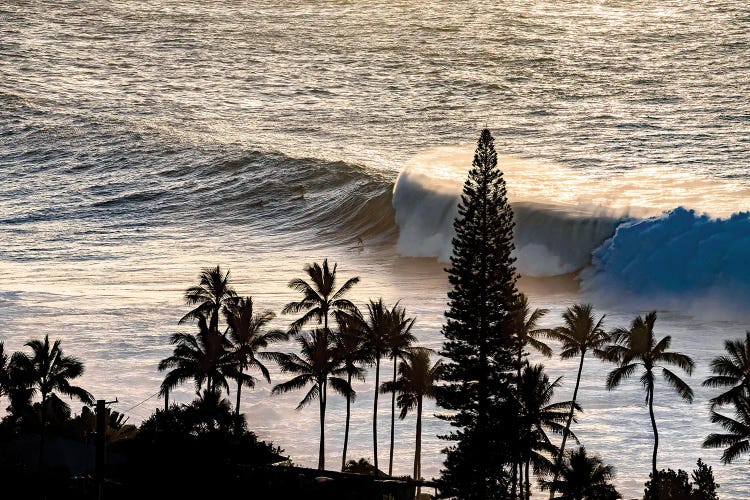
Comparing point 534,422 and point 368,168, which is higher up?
point 368,168

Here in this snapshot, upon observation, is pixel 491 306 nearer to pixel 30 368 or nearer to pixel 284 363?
pixel 284 363

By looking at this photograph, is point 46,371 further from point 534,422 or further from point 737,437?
point 737,437

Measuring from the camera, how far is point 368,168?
94.0m

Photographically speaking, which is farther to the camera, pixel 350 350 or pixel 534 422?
pixel 350 350

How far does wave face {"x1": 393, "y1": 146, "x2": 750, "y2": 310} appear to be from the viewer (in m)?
64.4

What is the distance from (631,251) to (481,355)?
30863 mm

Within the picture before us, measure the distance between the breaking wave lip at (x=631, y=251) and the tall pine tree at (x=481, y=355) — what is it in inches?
903

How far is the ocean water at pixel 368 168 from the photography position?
2178 inches

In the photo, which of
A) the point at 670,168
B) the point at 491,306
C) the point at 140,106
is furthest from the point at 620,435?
the point at 140,106

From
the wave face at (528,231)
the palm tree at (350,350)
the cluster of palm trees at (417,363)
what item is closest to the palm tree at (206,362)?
the cluster of palm trees at (417,363)

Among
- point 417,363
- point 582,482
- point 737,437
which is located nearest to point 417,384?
point 417,363

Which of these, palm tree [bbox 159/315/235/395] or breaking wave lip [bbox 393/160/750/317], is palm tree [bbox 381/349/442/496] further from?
breaking wave lip [bbox 393/160/750/317]

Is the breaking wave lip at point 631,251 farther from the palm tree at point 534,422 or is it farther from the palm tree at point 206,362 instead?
the palm tree at point 206,362

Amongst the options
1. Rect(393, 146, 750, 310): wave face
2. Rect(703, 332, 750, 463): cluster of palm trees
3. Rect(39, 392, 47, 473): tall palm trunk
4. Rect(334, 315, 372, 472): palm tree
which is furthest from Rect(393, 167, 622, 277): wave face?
Rect(39, 392, 47, 473): tall palm trunk
